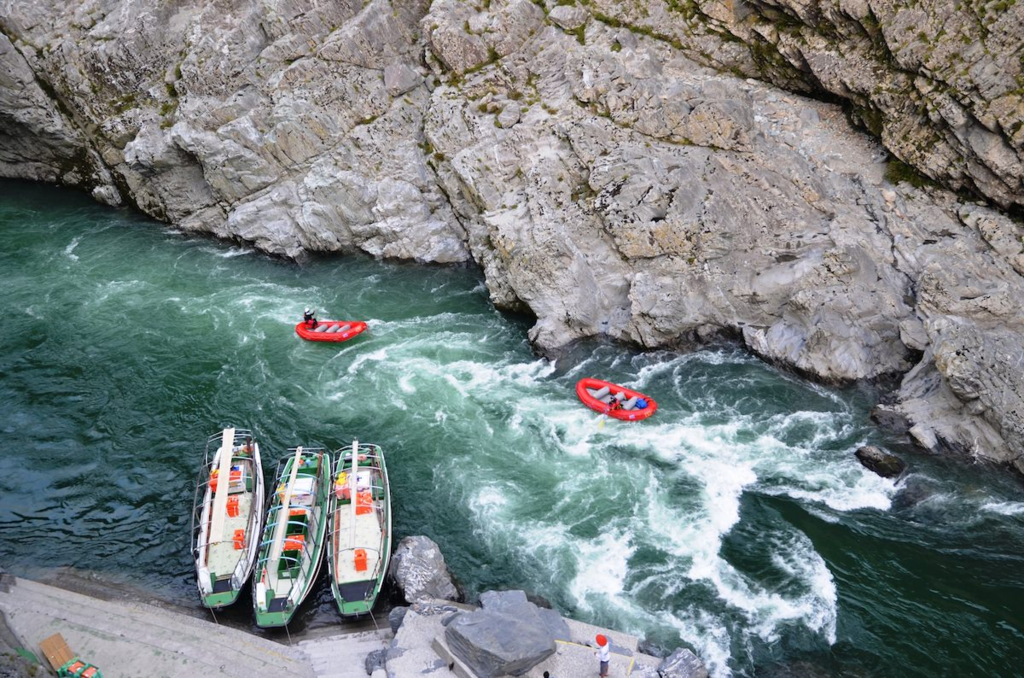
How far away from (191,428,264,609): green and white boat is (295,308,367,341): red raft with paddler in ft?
30.5

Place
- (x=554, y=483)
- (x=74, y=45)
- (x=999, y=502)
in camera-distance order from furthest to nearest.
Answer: (x=74, y=45) < (x=554, y=483) < (x=999, y=502)

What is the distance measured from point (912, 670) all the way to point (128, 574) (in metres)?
27.5

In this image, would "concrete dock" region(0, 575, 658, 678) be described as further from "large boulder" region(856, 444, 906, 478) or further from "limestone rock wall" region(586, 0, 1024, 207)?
"limestone rock wall" region(586, 0, 1024, 207)

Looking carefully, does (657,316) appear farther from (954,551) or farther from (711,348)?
(954,551)

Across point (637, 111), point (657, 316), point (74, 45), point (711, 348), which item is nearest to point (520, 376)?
point (657, 316)

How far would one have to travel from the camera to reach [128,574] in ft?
89.2

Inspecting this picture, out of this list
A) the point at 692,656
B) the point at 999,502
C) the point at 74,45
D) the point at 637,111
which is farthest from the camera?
the point at 74,45

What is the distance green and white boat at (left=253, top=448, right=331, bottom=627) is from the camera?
25.0 m

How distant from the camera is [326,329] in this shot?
135 ft

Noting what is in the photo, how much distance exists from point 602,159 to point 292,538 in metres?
25.3

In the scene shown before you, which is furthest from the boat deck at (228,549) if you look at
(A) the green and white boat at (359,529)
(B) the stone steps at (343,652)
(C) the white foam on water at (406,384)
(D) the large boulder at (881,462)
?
(D) the large boulder at (881,462)

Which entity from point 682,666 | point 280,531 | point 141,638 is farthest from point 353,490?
point 682,666

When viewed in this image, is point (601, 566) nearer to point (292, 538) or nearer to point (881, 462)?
point (292, 538)

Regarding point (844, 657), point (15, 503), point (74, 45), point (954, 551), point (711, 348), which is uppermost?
point (74, 45)
